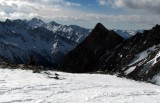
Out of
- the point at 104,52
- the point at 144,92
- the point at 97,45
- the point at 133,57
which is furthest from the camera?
the point at 97,45

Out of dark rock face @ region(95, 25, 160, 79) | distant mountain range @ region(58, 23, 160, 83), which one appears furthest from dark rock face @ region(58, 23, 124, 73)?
dark rock face @ region(95, 25, 160, 79)

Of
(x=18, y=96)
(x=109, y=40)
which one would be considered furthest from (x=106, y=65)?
(x=18, y=96)

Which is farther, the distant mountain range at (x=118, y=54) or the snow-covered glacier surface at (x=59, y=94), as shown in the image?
the distant mountain range at (x=118, y=54)

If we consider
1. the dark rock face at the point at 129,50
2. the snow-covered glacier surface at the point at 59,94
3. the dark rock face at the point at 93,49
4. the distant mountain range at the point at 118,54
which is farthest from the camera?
the dark rock face at the point at 93,49

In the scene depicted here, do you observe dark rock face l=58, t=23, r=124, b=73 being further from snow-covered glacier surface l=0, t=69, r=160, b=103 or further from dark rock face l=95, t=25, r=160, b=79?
snow-covered glacier surface l=0, t=69, r=160, b=103

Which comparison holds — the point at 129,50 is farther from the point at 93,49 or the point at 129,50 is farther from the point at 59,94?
the point at 59,94

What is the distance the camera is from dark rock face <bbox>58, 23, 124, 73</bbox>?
17838 centimetres

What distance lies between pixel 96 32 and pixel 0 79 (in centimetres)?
16944

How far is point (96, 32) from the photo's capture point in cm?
19662

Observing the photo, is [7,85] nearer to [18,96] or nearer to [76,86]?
[18,96]

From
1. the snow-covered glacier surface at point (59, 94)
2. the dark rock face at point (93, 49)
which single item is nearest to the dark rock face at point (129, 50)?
the dark rock face at point (93, 49)

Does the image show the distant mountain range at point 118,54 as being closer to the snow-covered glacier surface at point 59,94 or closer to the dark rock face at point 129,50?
the dark rock face at point 129,50

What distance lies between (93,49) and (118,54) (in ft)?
136

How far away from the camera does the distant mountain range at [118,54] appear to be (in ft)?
300
